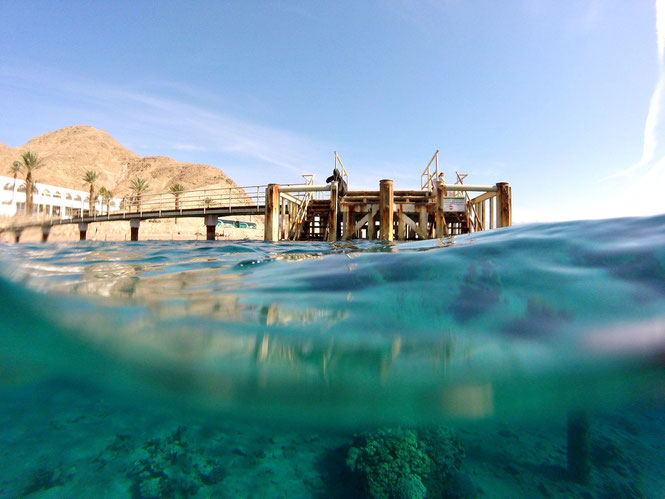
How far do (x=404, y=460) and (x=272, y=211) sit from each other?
12573mm

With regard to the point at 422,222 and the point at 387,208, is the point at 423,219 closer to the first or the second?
the point at 422,222

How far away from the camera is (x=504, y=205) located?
12188 mm

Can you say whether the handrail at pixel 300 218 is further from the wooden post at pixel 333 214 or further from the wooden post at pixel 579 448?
the wooden post at pixel 579 448

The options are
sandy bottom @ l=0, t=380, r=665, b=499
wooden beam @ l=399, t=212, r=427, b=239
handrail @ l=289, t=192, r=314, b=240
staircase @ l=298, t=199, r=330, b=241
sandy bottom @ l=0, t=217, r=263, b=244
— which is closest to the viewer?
sandy bottom @ l=0, t=380, r=665, b=499

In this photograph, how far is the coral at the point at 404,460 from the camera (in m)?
1.71

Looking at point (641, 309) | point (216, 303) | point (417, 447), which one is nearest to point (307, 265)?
point (216, 303)

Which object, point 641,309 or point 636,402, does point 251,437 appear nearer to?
point 636,402

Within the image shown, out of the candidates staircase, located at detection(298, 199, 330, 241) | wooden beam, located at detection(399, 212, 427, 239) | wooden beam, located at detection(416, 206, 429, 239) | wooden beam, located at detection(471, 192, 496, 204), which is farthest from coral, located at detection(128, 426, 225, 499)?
staircase, located at detection(298, 199, 330, 241)

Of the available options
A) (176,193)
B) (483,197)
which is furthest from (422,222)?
(176,193)

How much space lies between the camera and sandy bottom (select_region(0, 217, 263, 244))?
16.3 ft

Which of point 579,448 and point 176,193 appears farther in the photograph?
point 176,193

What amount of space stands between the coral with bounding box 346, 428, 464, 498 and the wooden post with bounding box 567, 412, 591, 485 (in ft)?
1.92

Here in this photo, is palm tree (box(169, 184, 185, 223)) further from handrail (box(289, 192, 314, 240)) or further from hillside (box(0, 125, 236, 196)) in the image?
hillside (box(0, 125, 236, 196))

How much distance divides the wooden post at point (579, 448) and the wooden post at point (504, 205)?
11.8 metres
